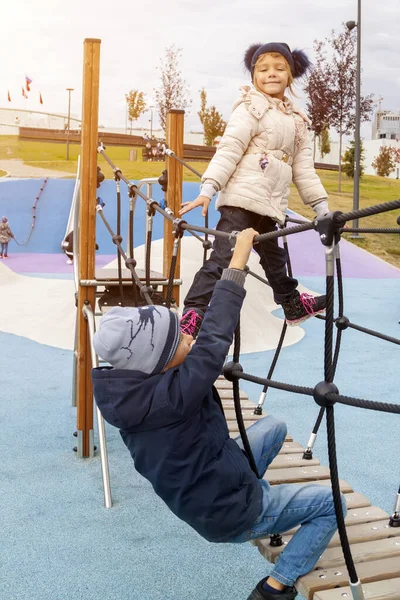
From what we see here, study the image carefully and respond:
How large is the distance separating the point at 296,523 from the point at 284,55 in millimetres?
1919

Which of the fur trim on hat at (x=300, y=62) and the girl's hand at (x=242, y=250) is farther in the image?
the fur trim on hat at (x=300, y=62)

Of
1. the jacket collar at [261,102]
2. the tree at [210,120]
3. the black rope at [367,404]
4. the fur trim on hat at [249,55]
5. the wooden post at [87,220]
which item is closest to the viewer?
the black rope at [367,404]

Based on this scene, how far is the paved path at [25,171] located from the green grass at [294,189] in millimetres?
350

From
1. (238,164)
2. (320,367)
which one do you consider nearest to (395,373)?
(320,367)

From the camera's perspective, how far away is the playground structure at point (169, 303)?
1.71m

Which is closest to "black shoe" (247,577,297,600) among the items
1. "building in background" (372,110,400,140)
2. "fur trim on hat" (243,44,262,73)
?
"fur trim on hat" (243,44,262,73)

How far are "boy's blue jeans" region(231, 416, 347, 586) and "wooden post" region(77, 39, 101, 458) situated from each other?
218 cm

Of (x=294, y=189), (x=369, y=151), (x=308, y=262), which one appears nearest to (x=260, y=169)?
(x=308, y=262)

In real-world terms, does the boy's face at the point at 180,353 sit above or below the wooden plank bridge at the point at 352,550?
above

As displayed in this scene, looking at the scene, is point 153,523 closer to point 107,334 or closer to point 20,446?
point 20,446

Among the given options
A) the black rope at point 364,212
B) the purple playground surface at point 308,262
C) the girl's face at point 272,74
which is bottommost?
the purple playground surface at point 308,262

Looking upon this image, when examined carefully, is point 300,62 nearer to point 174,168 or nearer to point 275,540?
point 174,168

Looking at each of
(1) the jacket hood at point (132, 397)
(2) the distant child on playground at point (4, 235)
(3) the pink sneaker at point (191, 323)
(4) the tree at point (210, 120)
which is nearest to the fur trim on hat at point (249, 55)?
(3) the pink sneaker at point (191, 323)

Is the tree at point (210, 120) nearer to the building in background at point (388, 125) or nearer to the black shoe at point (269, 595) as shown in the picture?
the building in background at point (388, 125)
